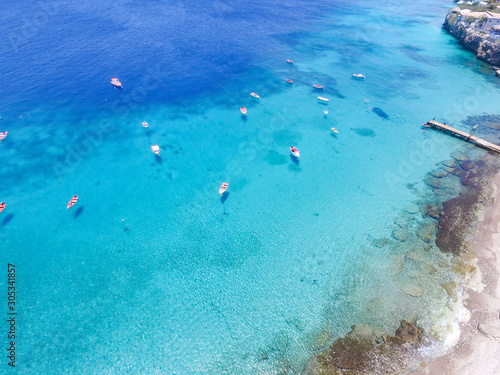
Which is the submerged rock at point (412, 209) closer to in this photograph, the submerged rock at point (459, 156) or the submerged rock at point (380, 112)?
the submerged rock at point (459, 156)

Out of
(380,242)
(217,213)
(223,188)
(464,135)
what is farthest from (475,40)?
(217,213)

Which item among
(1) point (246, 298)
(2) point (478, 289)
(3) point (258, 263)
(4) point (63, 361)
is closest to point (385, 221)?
(2) point (478, 289)

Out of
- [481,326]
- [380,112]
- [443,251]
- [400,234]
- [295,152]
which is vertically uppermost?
[380,112]

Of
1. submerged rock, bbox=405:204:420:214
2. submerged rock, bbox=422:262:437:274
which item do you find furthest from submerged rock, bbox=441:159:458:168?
submerged rock, bbox=422:262:437:274

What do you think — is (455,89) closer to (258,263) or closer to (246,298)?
(258,263)

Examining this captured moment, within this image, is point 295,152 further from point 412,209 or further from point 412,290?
point 412,290

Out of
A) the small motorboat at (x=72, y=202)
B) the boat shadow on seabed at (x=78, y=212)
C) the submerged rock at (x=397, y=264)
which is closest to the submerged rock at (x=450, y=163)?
the submerged rock at (x=397, y=264)
